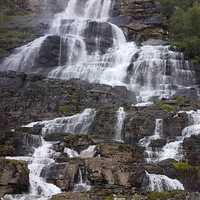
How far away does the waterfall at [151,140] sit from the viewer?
24.1 meters

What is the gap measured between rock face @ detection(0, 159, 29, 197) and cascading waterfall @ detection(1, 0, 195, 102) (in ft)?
49.3

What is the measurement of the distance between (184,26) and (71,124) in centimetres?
1982

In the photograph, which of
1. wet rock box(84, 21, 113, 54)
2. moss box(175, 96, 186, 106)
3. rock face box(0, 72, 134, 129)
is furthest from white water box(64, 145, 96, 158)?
wet rock box(84, 21, 113, 54)

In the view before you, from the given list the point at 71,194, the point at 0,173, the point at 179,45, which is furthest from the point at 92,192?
the point at 179,45

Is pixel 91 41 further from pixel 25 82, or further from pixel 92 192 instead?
pixel 92 192

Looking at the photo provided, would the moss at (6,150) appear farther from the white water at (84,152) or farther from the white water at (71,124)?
the white water at (71,124)

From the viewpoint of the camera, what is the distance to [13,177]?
20.4 meters

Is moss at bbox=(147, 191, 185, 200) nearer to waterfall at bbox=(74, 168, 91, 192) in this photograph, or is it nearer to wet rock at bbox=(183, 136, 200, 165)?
waterfall at bbox=(74, 168, 91, 192)

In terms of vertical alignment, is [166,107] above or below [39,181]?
above

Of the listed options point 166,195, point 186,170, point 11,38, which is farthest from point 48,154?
point 11,38

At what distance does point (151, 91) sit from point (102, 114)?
8.63 metres

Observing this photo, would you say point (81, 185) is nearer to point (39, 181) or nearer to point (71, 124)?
point (39, 181)

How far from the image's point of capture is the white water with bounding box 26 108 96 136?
1116 inches

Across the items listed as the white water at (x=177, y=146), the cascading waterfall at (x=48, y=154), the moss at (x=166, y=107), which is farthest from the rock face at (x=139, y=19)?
the white water at (x=177, y=146)
